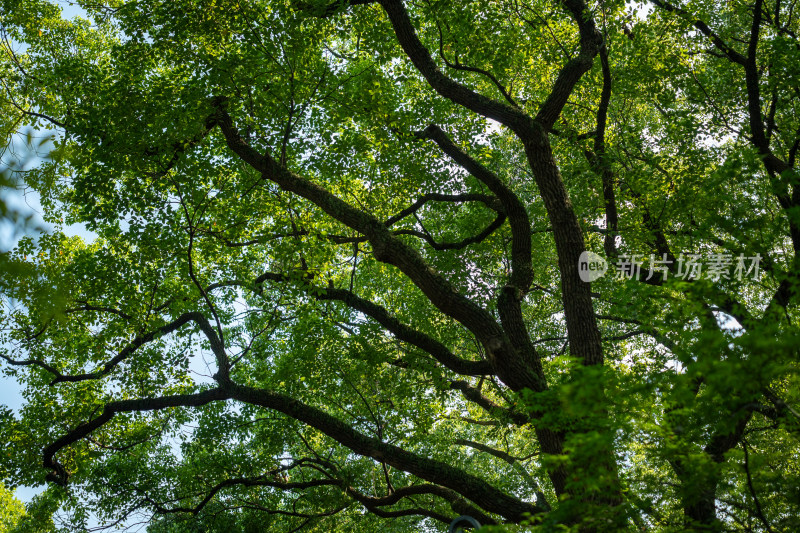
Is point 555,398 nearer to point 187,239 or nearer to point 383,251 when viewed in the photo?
point 383,251

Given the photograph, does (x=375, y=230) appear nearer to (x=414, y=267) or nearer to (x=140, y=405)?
(x=414, y=267)

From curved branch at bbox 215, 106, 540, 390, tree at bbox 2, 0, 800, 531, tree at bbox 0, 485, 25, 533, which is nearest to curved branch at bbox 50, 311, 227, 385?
tree at bbox 2, 0, 800, 531

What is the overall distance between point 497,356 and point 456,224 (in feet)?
17.6

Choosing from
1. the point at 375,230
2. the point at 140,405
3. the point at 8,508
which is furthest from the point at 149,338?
the point at 8,508

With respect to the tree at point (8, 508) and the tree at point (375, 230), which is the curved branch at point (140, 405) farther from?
the tree at point (8, 508)

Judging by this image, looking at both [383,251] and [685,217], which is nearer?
[383,251]

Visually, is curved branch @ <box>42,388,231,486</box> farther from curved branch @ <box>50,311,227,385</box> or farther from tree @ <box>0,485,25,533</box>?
tree @ <box>0,485,25,533</box>

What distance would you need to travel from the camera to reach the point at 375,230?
707cm

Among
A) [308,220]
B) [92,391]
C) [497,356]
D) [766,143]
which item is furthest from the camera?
[92,391]

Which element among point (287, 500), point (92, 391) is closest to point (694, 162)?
point (287, 500)

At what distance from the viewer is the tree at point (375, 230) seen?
273 inches

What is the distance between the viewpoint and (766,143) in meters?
6.89

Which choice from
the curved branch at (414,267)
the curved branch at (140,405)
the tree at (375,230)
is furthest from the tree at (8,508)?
the curved branch at (414,267)

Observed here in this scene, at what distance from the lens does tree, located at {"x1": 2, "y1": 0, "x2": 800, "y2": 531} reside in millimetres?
6930
